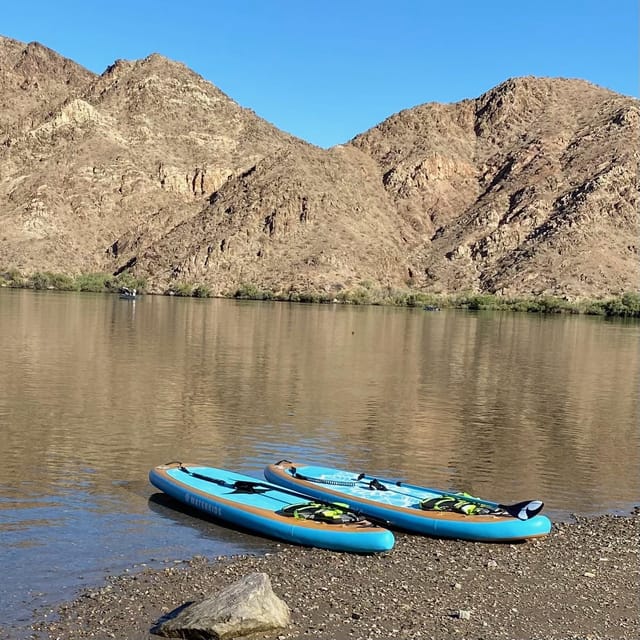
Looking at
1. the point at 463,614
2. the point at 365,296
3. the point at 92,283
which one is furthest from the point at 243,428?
the point at 92,283

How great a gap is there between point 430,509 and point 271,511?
2.76m

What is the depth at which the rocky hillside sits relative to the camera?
469 feet

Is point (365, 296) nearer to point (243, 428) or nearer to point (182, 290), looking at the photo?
point (182, 290)

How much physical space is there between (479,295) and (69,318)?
283ft

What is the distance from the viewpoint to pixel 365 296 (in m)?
134

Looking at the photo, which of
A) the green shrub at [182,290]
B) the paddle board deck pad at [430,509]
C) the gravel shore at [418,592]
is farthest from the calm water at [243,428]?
the green shrub at [182,290]

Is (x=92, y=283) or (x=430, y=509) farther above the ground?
(x=430, y=509)

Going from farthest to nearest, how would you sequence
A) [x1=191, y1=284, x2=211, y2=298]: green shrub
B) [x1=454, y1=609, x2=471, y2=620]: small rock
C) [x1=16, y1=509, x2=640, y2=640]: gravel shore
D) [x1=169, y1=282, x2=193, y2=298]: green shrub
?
[x1=169, y1=282, x2=193, y2=298]: green shrub
[x1=191, y1=284, x2=211, y2=298]: green shrub
[x1=454, y1=609, x2=471, y2=620]: small rock
[x1=16, y1=509, x2=640, y2=640]: gravel shore

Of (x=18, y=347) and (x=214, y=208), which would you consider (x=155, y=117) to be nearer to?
(x=214, y=208)

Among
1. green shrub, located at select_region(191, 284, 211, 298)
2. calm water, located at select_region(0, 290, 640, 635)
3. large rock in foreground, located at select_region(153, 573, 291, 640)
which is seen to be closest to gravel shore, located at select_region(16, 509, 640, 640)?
large rock in foreground, located at select_region(153, 573, 291, 640)

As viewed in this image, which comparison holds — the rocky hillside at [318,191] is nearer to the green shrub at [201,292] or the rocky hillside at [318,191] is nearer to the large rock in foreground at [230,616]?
the green shrub at [201,292]

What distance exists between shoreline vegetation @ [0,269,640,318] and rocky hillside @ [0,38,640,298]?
2829mm

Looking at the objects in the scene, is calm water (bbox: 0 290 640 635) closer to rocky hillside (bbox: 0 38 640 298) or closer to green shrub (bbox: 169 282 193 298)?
green shrub (bbox: 169 282 193 298)

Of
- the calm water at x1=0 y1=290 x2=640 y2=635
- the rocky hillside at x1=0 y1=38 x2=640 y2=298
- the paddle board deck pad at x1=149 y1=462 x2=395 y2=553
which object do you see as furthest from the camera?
the rocky hillside at x1=0 y1=38 x2=640 y2=298
